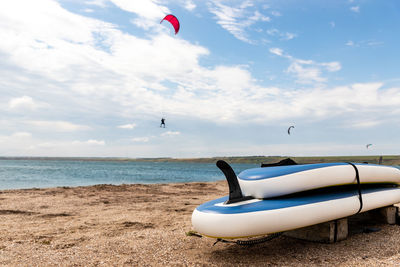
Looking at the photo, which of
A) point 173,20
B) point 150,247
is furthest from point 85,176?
point 150,247

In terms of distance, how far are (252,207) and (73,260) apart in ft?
7.18

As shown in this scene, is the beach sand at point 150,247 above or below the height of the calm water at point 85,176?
above

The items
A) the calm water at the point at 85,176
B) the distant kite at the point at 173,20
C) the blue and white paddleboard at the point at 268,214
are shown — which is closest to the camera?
the blue and white paddleboard at the point at 268,214

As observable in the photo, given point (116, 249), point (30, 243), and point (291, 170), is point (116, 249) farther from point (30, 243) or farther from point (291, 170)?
point (291, 170)

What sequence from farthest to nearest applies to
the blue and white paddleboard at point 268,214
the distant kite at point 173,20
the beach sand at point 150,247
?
the distant kite at point 173,20 < the beach sand at point 150,247 < the blue and white paddleboard at point 268,214

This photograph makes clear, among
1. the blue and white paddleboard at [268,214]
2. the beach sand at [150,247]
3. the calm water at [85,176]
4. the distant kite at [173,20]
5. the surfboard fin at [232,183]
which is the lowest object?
the calm water at [85,176]

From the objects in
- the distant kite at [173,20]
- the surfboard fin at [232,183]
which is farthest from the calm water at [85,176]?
the surfboard fin at [232,183]

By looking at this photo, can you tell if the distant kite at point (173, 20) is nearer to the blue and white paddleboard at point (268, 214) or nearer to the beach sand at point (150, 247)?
the beach sand at point (150, 247)

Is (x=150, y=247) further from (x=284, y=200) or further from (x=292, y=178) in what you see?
(x=292, y=178)

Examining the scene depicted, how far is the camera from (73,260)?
3.49 meters

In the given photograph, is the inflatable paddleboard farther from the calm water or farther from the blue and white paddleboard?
the calm water

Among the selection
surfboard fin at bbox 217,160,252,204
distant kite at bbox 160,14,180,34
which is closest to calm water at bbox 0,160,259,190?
distant kite at bbox 160,14,180,34

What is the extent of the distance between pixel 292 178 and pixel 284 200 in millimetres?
283

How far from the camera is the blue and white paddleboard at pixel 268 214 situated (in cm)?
311
